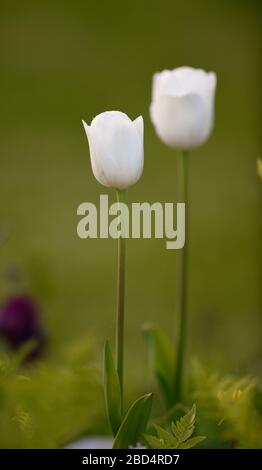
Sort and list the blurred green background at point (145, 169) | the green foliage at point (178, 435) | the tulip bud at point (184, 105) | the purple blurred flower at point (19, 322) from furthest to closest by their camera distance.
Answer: the blurred green background at point (145, 169), the purple blurred flower at point (19, 322), the tulip bud at point (184, 105), the green foliage at point (178, 435)

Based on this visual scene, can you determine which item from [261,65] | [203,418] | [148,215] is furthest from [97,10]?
[203,418]

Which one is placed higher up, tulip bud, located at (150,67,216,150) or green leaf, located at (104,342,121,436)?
tulip bud, located at (150,67,216,150)

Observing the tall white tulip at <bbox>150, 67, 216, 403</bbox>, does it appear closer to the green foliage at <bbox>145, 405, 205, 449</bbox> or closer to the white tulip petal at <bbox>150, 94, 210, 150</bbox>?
the white tulip petal at <bbox>150, 94, 210, 150</bbox>

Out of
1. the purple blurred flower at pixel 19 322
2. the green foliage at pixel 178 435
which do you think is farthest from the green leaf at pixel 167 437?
the purple blurred flower at pixel 19 322

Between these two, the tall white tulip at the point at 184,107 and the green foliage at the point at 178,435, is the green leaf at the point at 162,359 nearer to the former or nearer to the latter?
the tall white tulip at the point at 184,107

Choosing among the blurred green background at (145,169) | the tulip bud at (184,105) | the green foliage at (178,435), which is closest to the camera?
the green foliage at (178,435)

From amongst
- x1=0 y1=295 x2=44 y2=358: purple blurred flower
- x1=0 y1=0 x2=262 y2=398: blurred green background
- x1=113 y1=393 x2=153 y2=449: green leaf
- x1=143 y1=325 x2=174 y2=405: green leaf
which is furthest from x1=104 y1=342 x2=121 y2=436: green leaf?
x1=0 y1=0 x2=262 y2=398: blurred green background
